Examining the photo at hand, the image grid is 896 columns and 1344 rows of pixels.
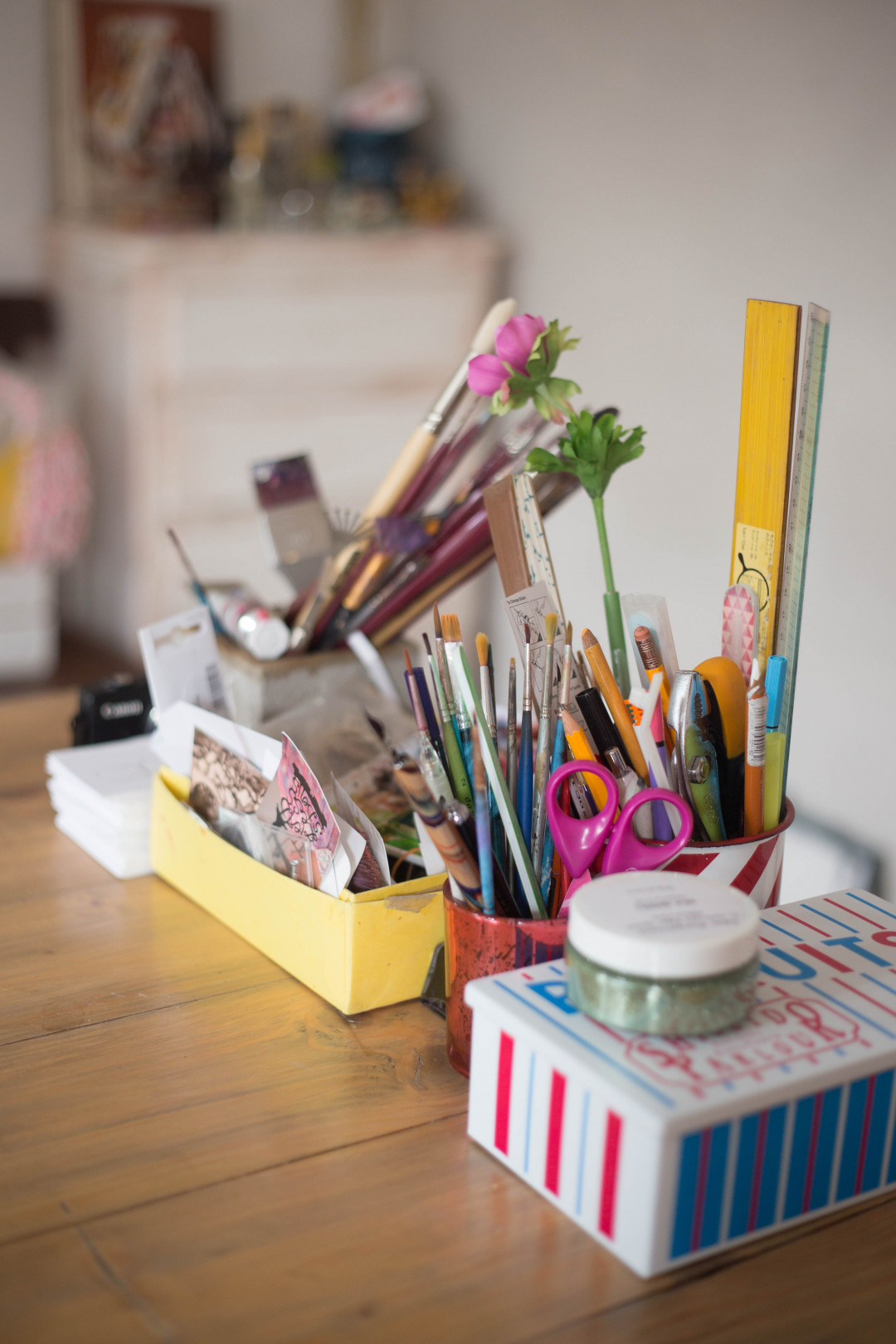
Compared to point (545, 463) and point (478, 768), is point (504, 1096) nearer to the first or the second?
point (478, 768)

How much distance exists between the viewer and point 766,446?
725 millimetres

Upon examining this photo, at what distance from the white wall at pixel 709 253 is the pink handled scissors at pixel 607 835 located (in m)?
1.36

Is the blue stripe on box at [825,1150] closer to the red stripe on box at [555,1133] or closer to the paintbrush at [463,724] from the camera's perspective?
the red stripe on box at [555,1133]

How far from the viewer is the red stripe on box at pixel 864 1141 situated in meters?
0.57

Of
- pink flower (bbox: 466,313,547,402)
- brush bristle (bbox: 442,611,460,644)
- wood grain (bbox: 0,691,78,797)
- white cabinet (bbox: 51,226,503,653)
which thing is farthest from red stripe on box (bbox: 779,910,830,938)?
white cabinet (bbox: 51,226,503,653)

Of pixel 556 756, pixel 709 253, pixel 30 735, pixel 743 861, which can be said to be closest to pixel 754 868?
pixel 743 861

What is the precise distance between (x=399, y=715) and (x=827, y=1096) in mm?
456

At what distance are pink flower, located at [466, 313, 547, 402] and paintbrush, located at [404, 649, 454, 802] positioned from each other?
7.8 inches

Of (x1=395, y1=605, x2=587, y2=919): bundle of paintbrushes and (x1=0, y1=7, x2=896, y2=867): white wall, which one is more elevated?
(x1=0, y1=7, x2=896, y2=867): white wall

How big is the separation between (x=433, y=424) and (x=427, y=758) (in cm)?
32

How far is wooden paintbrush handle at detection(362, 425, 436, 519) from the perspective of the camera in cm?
91

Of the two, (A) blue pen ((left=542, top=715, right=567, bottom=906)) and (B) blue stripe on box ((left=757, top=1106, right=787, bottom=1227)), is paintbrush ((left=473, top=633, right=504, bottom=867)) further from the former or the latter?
(B) blue stripe on box ((left=757, top=1106, right=787, bottom=1227))

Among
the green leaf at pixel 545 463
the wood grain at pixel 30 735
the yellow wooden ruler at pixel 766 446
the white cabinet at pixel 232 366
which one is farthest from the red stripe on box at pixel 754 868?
the white cabinet at pixel 232 366

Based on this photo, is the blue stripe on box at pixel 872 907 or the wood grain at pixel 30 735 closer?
the blue stripe on box at pixel 872 907
